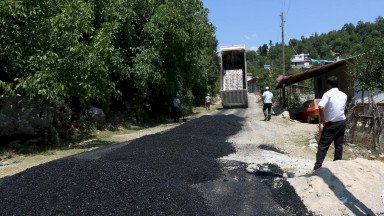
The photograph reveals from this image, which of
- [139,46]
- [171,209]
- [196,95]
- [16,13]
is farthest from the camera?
[196,95]

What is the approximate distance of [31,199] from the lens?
6.13 m

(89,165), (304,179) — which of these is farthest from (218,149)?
(89,165)

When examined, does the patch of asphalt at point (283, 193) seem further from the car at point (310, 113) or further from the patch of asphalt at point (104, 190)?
the car at point (310, 113)

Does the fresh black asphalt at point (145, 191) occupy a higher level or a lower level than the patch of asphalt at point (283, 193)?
higher

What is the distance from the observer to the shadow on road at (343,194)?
6180 mm

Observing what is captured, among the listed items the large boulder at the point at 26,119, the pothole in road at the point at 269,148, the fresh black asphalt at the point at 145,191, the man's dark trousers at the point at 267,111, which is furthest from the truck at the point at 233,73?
the fresh black asphalt at the point at 145,191

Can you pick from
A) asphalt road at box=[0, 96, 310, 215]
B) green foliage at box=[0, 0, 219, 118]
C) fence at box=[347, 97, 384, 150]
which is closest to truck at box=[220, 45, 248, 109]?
green foliage at box=[0, 0, 219, 118]

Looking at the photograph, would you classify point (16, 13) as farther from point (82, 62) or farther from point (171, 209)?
point (171, 209)

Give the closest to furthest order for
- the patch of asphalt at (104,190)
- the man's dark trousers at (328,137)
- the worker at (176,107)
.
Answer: the patch of asphalt at (104,190) < the man's dark trousers at (328,137) < the worker at (176,107)

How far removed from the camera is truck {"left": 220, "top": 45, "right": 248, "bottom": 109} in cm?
3222

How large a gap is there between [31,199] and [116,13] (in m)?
16.1

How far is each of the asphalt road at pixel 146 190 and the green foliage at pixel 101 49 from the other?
6131 millimetres

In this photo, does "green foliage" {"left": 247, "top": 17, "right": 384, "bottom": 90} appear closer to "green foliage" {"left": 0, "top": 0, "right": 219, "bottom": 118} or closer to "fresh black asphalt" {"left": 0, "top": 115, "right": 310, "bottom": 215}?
"green foliage" {"left": 0, "top": 0, "right": 219, "bottom": 118}

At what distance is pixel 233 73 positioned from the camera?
3256 centimetres
